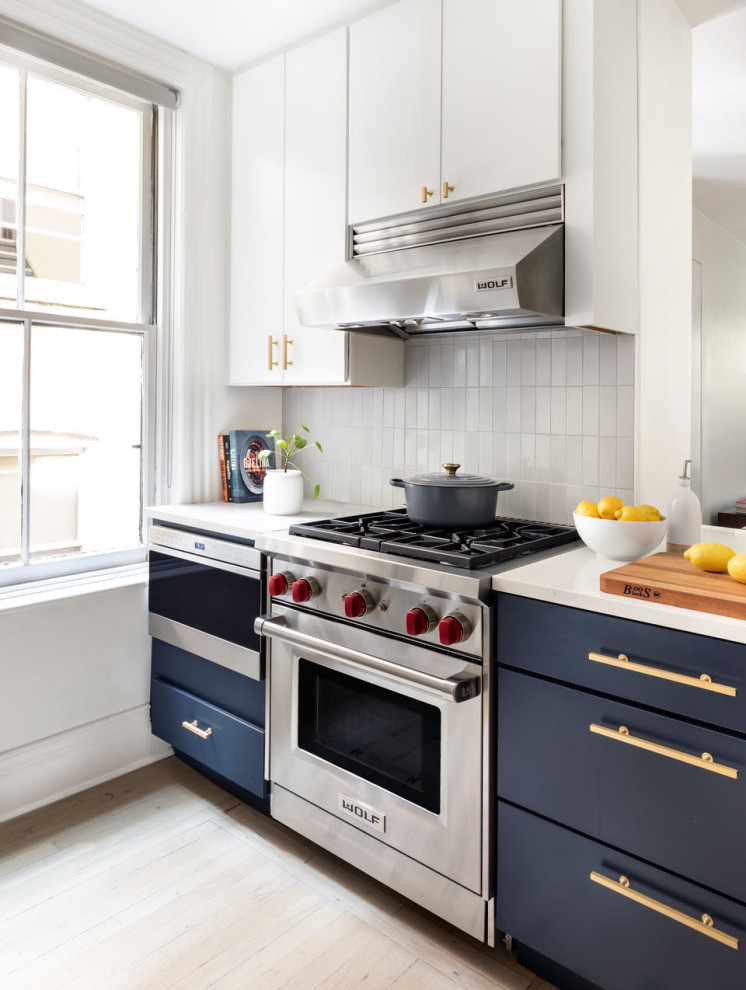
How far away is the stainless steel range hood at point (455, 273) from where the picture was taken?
1725mm

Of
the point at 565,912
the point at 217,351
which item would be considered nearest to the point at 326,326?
the point at 217,351

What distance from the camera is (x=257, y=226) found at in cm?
261

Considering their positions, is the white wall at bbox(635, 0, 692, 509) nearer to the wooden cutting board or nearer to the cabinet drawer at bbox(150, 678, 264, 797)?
the wooden cutting board

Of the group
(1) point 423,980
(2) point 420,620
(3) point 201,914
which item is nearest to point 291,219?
(2) point 420,620

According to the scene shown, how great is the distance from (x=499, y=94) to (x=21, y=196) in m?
1.58

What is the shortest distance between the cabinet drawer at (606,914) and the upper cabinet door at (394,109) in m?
1.71

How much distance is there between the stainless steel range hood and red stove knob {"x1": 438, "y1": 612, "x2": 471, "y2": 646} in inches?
30.0

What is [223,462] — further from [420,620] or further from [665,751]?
[665,751]

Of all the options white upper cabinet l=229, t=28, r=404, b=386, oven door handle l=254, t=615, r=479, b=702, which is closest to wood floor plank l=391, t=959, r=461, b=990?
oven door handle l=254, t=615, r=479, b=702

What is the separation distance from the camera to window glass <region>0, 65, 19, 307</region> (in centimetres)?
227

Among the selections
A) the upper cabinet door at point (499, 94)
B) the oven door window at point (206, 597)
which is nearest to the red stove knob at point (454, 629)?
the oven door window at point (206, 597)

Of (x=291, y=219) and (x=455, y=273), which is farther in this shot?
(x=291, y=219)

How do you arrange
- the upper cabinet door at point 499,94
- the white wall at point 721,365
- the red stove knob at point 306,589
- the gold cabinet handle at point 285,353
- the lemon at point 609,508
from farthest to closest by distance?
the white wall at point 721,365
the gold cabinet handle at point 285,353
the red stove knob at point 306,589
the upper cabinet door at point 499,94
the lemon at point 609,508

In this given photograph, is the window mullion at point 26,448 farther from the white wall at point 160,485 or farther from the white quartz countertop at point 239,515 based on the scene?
the white quartz countertop at point 239,515
